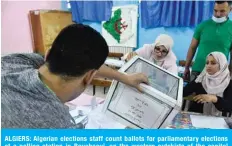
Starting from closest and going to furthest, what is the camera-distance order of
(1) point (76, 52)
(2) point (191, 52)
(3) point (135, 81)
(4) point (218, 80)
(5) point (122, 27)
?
(1) point (76, 52), (3) point (135, 81), (4) point (218, 80), (2) point (191, 52), (5) point (122, 27)

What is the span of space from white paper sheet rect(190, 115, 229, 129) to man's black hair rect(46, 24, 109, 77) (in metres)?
0.75

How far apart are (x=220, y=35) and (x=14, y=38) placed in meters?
2.46

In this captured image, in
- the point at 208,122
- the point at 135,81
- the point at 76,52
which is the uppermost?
the point at 76,52

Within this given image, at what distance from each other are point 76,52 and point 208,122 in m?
0.87

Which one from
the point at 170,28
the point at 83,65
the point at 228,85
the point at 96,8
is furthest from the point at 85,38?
the point at 96,8

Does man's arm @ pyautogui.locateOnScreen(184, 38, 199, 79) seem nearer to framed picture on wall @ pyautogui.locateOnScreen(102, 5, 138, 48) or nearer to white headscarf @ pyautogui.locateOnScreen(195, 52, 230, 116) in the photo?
white headscarf @ pyautogui.locateOnScreen(195, 52, 230, 116)

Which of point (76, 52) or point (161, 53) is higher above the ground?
point (76, 52)

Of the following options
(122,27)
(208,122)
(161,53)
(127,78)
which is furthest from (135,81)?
(122,27)

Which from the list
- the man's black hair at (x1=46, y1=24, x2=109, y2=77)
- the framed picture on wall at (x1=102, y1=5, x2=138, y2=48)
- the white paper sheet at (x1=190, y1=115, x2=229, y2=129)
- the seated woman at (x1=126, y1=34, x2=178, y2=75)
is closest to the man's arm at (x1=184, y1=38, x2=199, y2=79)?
the seated woman at (x1=126, y1=34, x2=178, y2=75)

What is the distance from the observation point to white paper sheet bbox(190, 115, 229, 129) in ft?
3.69

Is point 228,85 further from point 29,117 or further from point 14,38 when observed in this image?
point 14,38

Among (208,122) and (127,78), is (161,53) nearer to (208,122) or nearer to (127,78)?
(208,122)

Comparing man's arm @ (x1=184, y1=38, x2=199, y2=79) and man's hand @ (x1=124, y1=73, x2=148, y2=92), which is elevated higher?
man's hand @ (x1=124, y1=73, x2=148, y2=92)

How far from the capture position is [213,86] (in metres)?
1.67
